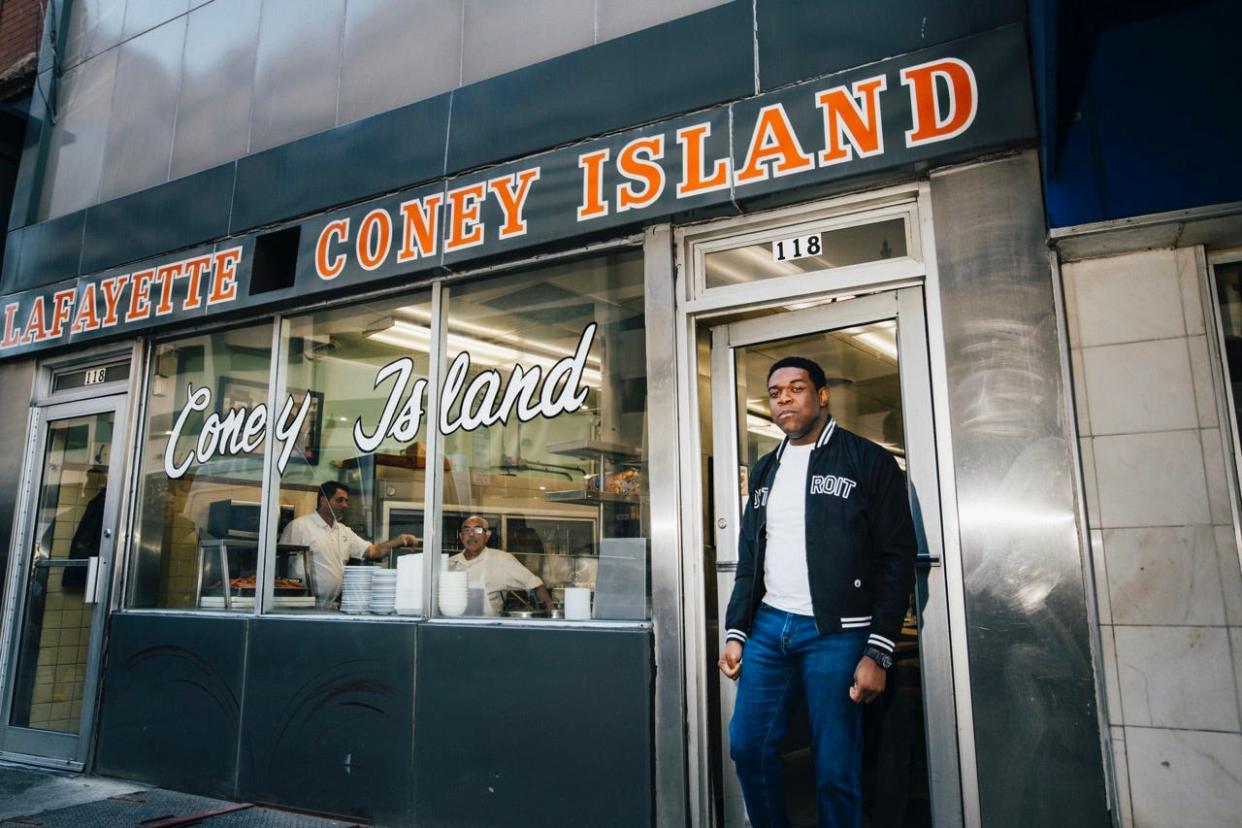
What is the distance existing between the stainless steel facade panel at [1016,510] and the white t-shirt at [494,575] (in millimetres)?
2429

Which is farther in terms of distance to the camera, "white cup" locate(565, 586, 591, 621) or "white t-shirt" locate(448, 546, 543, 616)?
"white t-shirt" locate(448, 546, 543, 616)

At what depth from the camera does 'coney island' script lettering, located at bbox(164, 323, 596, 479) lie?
17.0 feet

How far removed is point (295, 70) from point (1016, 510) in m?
5.53

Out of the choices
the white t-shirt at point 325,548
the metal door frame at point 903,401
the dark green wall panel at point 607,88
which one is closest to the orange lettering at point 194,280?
the white t-shirt at point 325,548

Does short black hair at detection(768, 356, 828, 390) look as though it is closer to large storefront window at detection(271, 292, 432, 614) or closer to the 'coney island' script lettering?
the 'coney island' script lettering

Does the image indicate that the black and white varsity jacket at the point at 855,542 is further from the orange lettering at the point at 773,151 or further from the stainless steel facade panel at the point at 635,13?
the stainless steel facade panel at the point at 635,13

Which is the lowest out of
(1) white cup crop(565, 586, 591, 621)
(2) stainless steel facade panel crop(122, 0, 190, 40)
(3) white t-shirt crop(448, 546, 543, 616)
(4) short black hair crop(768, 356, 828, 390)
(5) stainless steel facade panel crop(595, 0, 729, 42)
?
(1) white cup crop(565, 586, 591, 621)

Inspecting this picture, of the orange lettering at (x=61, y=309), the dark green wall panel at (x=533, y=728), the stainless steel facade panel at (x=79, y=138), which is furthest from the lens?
the stainless steel facade panel at (x=79, y=138)

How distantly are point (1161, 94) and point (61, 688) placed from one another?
7716 mm

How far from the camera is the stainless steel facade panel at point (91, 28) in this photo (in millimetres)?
7699

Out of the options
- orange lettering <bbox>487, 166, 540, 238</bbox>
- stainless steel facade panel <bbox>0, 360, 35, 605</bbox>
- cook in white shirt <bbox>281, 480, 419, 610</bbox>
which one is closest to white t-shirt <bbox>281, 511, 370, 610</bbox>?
cook in white shirt <bbox>281, 480, 419, 610</bbox>

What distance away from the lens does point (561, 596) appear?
4961 millimetres

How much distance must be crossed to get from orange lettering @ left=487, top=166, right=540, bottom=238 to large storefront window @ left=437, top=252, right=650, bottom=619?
1.03ft

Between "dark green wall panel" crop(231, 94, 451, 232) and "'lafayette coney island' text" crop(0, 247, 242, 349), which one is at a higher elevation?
"dark green wall panel" crop(231, 94, 451, 232)
